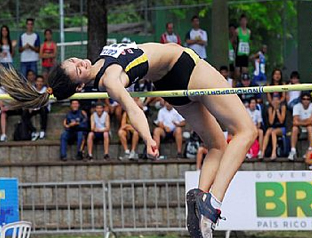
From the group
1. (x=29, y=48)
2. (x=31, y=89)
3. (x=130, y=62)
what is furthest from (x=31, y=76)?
(x=130, y=62)

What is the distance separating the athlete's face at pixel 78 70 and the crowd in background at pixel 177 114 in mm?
6369

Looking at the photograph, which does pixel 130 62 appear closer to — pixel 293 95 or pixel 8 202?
pixel 8 202

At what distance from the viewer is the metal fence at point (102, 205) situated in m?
13.8

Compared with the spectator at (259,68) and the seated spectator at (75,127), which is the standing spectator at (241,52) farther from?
the seated spectator at (75,127)

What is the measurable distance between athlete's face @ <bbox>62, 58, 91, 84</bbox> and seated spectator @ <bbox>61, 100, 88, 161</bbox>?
25.5 ft

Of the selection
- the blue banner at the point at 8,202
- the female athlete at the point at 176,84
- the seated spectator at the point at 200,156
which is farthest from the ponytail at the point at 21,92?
the seated spectator at the point at 200,156

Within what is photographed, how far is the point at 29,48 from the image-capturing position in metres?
16.8

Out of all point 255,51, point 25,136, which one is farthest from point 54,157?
point 255,51

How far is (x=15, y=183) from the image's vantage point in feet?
40.1

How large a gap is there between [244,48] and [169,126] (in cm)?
255

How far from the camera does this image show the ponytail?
7.33 meters


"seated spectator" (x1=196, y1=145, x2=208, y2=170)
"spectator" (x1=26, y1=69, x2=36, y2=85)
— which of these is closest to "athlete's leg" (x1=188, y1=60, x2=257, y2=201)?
"seated spectator" (x1=196, y1=145, x2=208, y2=170)

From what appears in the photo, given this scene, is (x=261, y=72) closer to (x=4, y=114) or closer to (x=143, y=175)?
(x=143, y=175)

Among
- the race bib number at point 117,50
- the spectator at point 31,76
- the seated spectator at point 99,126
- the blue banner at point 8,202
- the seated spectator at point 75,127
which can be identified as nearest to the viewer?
the race bib number at point 117,50
